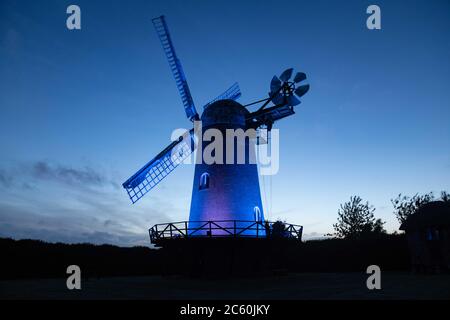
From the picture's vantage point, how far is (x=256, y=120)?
23.1 m

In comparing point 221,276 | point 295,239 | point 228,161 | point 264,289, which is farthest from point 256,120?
point 264,289

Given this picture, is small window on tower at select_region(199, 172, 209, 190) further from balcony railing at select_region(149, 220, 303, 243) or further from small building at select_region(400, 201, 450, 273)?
small building at select_region(400, 201, 450, 273)

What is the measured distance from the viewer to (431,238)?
22.2 meters

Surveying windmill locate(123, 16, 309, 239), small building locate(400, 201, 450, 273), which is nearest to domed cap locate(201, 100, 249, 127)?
windmill locate(123, 16, 309, 239)

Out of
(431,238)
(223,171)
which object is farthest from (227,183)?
(431,238)

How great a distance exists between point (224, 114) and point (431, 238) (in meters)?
15.2

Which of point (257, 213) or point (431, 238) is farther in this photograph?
point (431, 238)

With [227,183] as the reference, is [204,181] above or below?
above

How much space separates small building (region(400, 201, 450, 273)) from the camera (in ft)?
70.8

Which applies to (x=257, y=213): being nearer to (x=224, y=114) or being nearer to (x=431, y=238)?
(x=224, y=114)

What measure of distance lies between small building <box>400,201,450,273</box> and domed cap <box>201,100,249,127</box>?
43.2 ft
